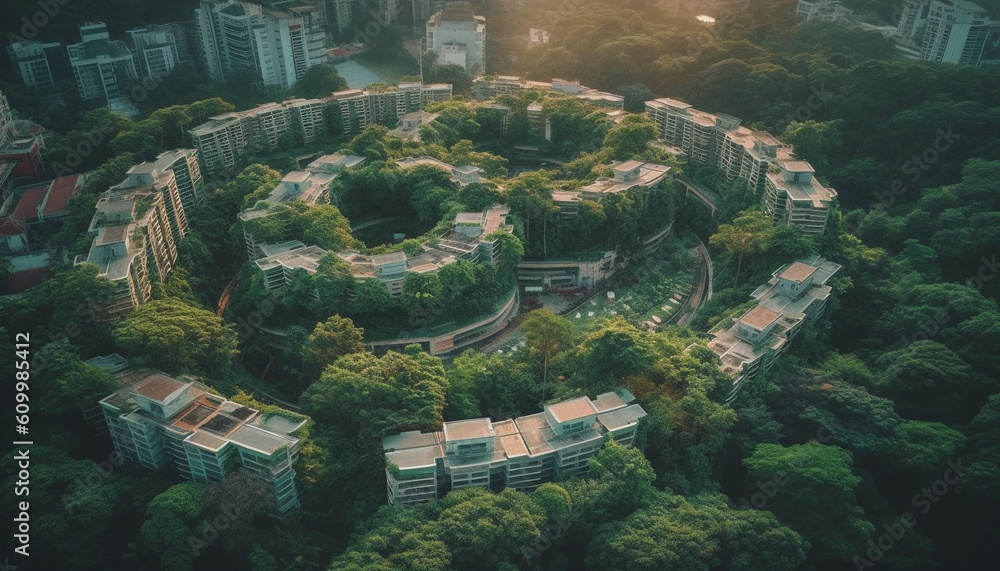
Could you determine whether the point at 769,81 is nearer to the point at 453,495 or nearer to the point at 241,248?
the point at 241,248

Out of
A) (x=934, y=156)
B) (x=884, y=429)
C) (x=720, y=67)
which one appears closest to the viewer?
(x=884, y=429)

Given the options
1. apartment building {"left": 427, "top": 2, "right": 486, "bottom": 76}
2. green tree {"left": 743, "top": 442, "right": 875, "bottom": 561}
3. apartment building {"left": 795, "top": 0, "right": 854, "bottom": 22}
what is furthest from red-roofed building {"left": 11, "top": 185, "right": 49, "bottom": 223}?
apartment building {"left": 795, "top": 0, "right": 854, "bottom": 22}

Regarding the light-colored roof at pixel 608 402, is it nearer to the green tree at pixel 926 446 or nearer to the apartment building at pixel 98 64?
the green tree at pixel 926 446

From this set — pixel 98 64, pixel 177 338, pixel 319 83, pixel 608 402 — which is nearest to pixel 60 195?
pixel 98 64

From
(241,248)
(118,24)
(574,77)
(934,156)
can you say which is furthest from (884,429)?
(118,24)

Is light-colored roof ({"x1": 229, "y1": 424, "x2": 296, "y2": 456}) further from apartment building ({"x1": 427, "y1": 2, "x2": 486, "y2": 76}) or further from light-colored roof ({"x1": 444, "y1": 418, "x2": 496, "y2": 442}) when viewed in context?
apartment building ({"x1": 427, "y1": 2, "x2": 486, "y2": 76})

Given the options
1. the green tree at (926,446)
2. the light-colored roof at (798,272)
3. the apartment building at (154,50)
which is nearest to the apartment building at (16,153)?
the apartment building at (154,50)
